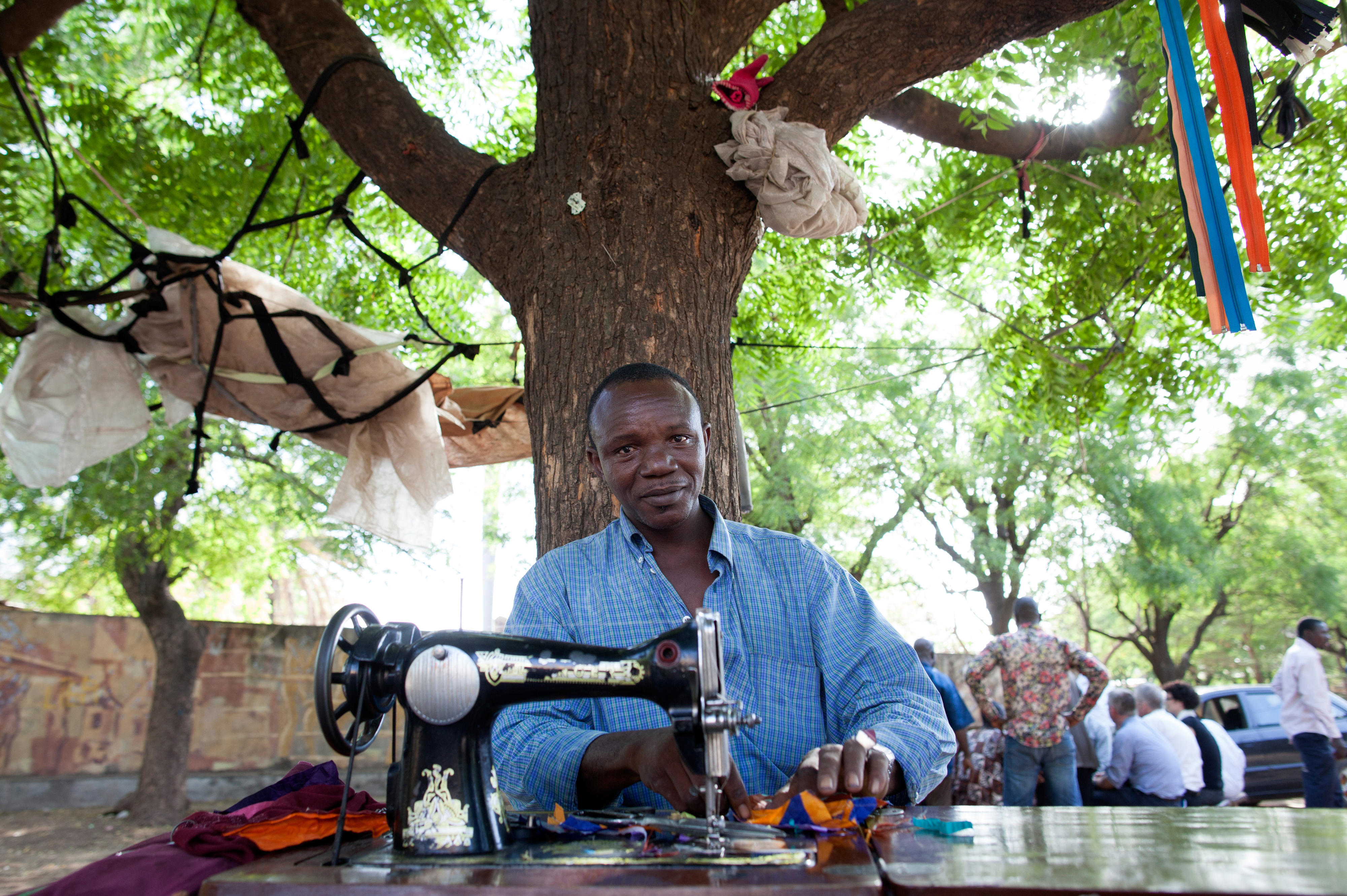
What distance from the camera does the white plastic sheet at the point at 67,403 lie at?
3523 mm

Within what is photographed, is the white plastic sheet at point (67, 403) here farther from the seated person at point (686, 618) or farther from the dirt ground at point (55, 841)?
the dirt ground at point (55, 841)

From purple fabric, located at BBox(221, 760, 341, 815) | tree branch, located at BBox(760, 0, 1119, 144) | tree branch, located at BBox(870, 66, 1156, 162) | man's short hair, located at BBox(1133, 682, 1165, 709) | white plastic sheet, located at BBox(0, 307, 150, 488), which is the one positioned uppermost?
tree branch, located at BBox(870, 66, 1156, 162)

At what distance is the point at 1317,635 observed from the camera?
6.37 m

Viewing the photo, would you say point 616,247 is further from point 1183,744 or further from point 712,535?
point 1183,744

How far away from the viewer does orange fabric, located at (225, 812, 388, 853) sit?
1.39 metres

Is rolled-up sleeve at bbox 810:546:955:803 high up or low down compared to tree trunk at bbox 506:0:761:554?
down

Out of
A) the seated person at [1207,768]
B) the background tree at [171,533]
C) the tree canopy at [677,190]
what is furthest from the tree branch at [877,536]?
the background tree at [171,533]

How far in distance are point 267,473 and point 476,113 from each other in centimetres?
475

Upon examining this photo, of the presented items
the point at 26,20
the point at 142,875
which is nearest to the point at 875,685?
the point at 142,875

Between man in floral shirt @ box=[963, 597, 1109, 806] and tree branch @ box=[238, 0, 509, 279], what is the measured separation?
425cm

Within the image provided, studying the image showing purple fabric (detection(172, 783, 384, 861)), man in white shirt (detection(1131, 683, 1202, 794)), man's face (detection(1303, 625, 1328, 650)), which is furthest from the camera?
man's face (detection(1303, 625, 1328, 650))

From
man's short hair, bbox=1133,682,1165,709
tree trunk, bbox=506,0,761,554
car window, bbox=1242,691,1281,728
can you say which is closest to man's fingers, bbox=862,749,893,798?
tree trunk, bbox=506,0,761,554

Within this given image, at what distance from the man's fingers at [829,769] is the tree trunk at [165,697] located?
8794 mm

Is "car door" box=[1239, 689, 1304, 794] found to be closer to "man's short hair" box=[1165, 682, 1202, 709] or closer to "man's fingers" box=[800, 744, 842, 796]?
"man's short hair" box=[1165, 682, 1202, 709]
